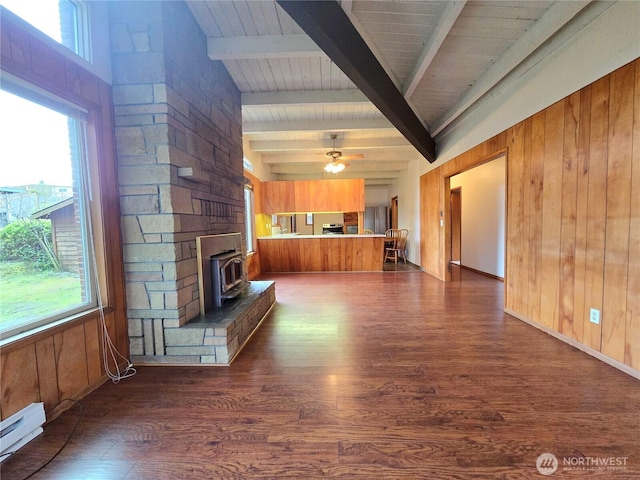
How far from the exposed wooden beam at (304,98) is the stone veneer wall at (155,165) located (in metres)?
1.35

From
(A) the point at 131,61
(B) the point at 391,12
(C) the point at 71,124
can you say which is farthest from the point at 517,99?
(C) the point at 71,124

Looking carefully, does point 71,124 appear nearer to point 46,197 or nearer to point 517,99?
point 46,197

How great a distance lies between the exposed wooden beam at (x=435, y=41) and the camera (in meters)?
2.00

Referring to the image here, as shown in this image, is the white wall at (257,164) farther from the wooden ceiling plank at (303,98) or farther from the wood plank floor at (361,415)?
the wood plank floor at (361,415)

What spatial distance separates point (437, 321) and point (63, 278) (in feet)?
10.9

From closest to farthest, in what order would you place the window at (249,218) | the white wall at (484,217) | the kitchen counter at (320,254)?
the white wall at (484,217), the window at (249,218), the kitchen counter at (320,254)

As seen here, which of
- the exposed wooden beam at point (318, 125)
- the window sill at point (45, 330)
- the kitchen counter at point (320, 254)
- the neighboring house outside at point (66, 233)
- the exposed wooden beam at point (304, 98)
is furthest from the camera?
the kitchen counter at point (320, 254)

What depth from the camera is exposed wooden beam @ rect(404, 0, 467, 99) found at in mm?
2002

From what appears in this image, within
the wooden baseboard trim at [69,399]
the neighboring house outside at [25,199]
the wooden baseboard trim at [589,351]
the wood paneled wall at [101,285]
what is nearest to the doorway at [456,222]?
the wooden baseboard trim at [589,351]

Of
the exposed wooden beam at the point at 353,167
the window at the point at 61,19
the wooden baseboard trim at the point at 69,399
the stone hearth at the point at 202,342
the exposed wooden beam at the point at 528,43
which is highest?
the exposed wooden beam at the point at 353,167

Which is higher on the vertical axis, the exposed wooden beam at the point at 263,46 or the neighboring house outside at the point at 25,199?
the exposed wooden beam at the point at 263,46

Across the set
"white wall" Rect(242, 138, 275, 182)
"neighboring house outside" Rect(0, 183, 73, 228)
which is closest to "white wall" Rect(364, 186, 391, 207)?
"white wall" Rect(242, 138, 275, 182)

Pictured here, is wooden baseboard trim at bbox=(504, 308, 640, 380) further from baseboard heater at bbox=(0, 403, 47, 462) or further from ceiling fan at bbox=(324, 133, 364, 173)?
ceiling fan at bbox=(324, 133, 364, 173)

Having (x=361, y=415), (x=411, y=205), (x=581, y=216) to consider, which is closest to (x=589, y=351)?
(x=581, y=216)
